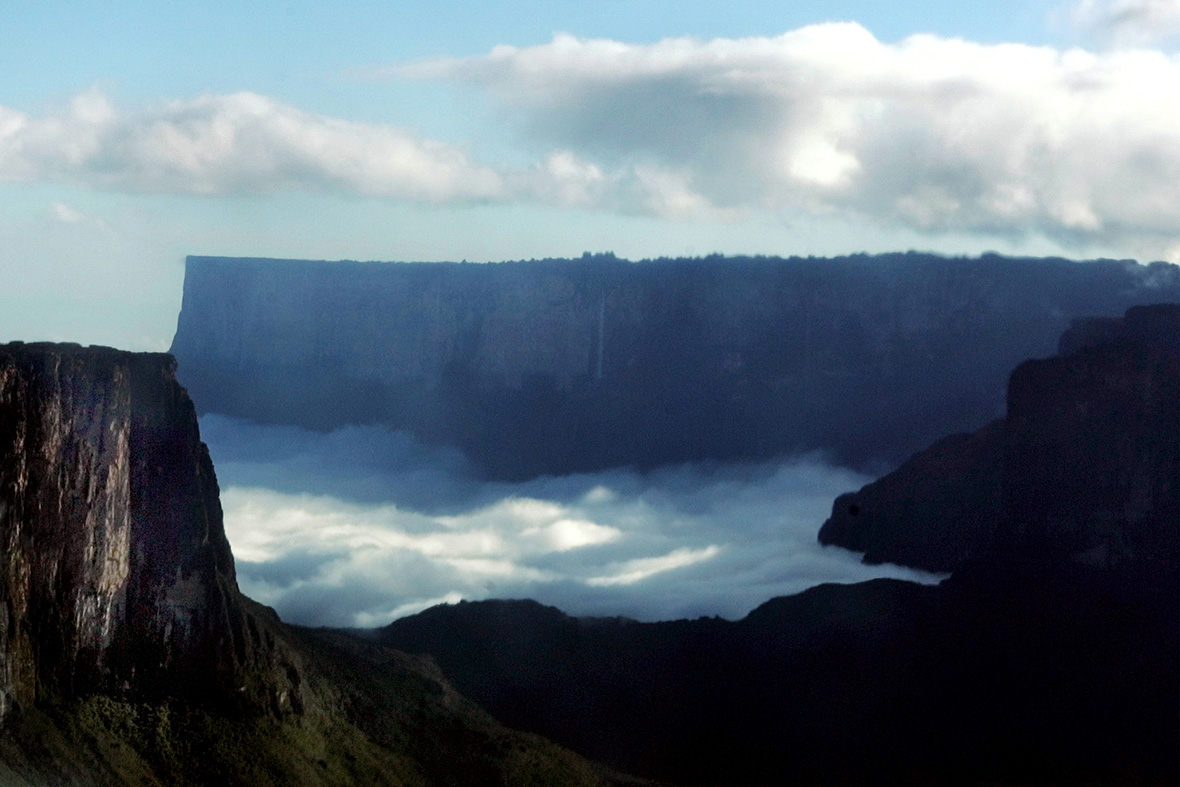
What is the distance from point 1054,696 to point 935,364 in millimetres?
32440

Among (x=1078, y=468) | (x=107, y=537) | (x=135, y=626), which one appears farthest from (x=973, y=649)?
(x=107, y=537)

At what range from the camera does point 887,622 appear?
6353 cm

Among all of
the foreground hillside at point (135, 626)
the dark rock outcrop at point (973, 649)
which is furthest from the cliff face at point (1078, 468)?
the foreground hillside at point (135, 626)

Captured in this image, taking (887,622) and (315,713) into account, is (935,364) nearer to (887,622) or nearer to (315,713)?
(887,622)

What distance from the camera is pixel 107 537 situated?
1344 inches

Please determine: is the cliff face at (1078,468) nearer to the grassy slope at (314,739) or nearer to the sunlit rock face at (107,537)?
the grassy slope at (314,739)

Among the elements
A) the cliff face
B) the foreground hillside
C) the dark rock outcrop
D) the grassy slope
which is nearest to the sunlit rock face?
the foreground hillside

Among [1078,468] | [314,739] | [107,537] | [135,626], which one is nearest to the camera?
[107,537]

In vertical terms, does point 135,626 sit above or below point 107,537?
below

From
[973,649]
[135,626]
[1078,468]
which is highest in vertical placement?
[1078,468]

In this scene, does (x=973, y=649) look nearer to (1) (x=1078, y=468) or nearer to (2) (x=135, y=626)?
(1) (x=1078, y=468)

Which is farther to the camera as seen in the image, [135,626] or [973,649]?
[973,649]

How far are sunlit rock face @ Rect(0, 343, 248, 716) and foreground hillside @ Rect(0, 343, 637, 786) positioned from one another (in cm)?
4

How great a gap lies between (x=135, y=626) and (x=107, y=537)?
2526mm
